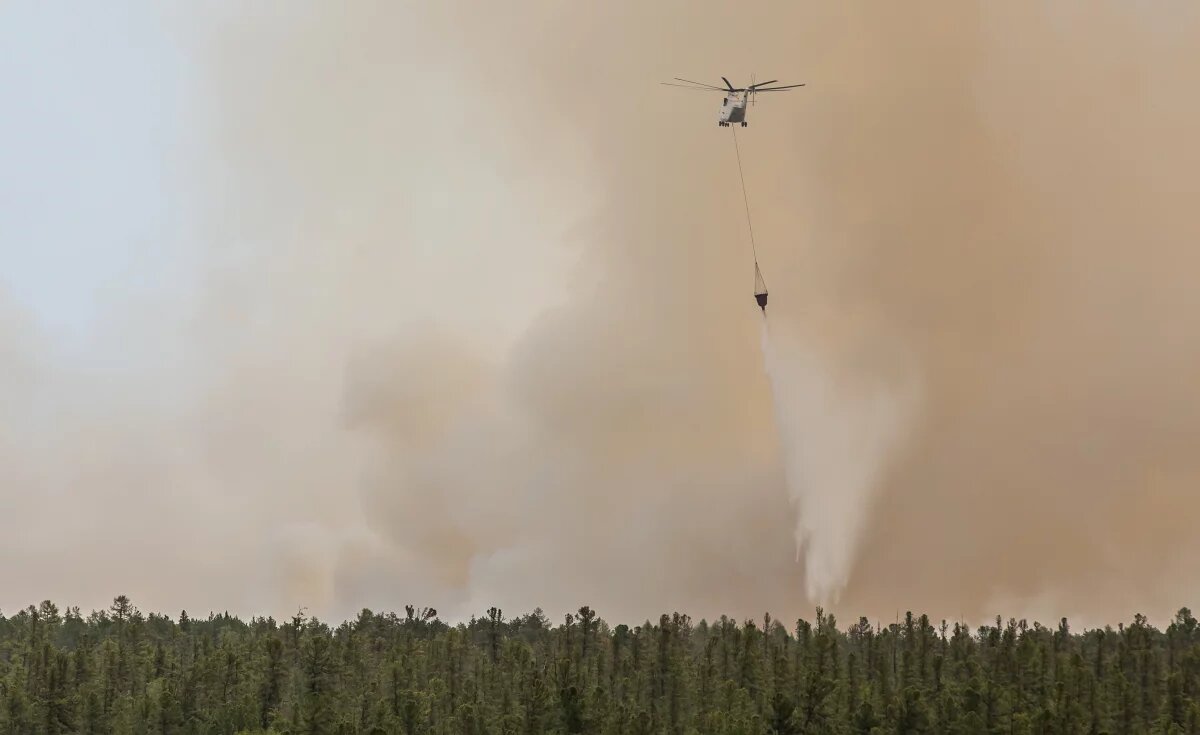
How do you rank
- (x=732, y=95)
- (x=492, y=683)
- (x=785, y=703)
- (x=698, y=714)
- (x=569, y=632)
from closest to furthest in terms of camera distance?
(x=785, y=703) → (x=698, y=714) → (x=732, y=95) → (x=492, y=683) → (x=569, y=632)

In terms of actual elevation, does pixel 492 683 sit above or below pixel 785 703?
above

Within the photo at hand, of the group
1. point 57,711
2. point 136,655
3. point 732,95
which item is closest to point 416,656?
point 136,655

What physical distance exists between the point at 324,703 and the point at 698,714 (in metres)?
40.7

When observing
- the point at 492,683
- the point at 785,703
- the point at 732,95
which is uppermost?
the point at 732,95

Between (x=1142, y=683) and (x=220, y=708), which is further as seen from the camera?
(x=1142, y=683)

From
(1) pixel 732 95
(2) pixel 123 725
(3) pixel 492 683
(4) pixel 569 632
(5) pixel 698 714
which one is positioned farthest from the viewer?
(4) pixel 569 632

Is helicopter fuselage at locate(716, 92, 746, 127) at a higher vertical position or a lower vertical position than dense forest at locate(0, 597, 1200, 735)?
higher

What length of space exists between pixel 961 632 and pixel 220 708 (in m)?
106

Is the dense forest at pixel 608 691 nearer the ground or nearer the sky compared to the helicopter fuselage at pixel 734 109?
nearer the ground

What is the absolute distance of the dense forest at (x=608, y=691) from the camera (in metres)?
127

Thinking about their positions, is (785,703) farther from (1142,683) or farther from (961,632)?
(961,632)

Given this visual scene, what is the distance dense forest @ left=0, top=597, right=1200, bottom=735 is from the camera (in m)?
127

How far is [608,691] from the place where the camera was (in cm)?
16300

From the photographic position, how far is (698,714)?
147 meters
